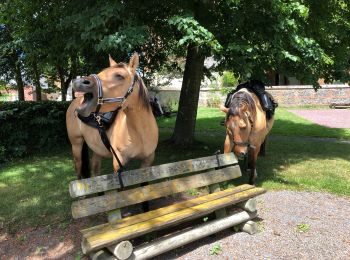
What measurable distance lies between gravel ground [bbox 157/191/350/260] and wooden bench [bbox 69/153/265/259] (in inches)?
8.4

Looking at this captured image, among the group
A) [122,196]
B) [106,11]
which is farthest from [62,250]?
[106,11]

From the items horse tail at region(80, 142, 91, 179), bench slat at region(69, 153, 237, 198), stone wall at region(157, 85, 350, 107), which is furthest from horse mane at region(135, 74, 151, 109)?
stone wall at region(157, 85, 350, 107)

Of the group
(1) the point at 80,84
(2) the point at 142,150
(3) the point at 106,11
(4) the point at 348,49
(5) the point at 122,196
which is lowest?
(5) the point at 122,196

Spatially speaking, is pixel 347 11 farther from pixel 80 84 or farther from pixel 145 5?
pixel 80 84

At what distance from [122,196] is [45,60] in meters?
5.39

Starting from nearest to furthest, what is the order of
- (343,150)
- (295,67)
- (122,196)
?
(122,196) → (295,67) → (343,150)

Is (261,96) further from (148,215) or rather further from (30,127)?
→ (30,127)

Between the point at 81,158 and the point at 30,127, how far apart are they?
4.90 meters

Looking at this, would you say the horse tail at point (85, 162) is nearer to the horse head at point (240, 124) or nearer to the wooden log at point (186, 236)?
the horse head at point (240, 124)

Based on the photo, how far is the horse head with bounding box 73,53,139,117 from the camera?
140 inches

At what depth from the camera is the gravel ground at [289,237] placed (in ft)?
14.3

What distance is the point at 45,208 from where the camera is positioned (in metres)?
5.94

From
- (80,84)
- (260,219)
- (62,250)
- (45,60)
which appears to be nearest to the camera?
(80,84)

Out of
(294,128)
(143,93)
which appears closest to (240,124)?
(143,93)
